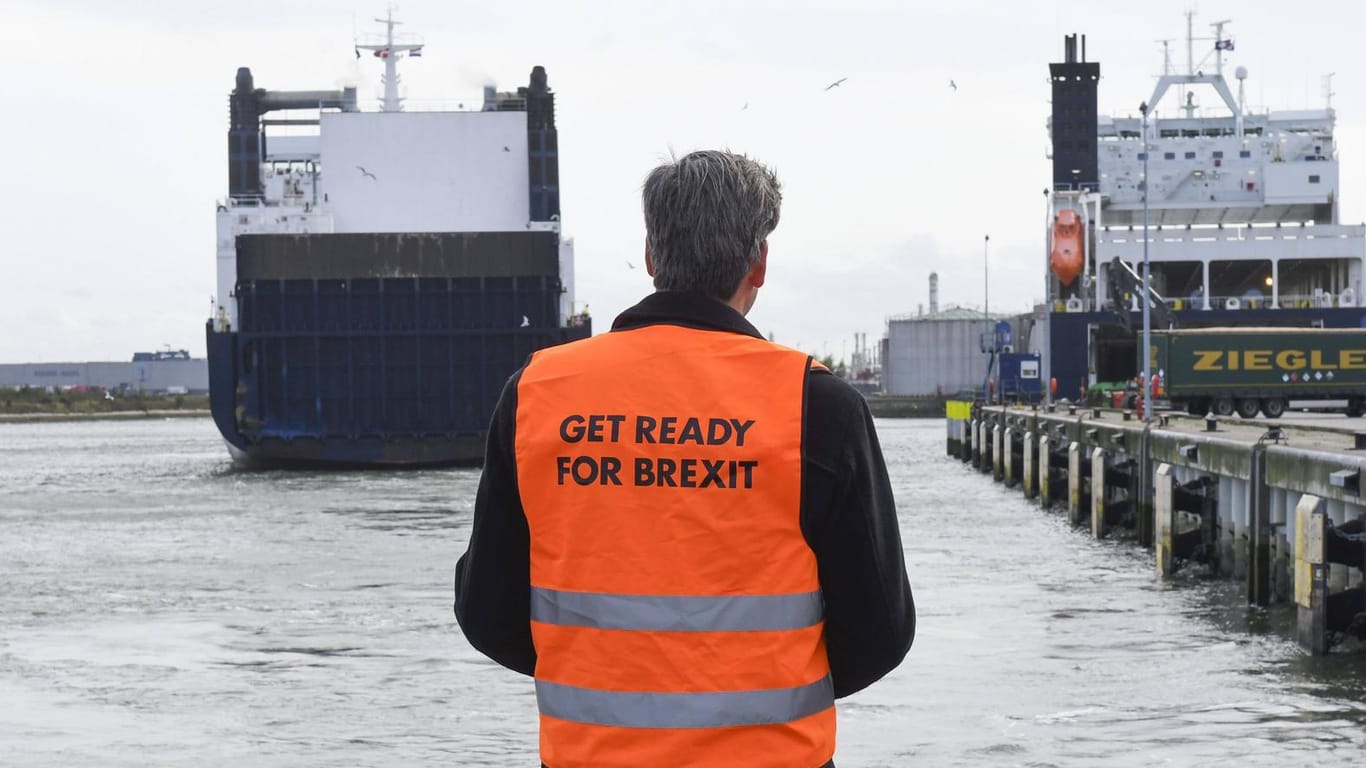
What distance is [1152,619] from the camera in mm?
16078

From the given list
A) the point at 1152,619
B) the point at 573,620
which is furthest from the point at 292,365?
the point at 573,620

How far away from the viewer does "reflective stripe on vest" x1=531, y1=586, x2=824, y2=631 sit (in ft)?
10.4

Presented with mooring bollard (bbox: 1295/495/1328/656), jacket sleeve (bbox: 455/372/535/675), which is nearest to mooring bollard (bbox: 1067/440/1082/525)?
mooring bollard (bbox: 1295/495/1328/656)

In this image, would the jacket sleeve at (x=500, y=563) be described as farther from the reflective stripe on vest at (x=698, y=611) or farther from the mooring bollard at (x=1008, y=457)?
the mooring bollard at (x=1008, y=457)

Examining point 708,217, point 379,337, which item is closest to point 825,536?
point 708,217

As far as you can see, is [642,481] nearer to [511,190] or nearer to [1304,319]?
[511,190]

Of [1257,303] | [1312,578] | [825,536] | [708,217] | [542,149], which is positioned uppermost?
[542,149]

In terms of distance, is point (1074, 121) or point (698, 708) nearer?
point (698, 708)

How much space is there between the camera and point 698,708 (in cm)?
316

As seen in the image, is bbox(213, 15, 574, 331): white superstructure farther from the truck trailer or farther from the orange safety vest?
the orange safety vest

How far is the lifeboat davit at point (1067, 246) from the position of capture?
68375 mm

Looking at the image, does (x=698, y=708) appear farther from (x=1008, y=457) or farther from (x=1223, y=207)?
(x=1223, y=207)

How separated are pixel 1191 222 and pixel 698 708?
72.5 meters

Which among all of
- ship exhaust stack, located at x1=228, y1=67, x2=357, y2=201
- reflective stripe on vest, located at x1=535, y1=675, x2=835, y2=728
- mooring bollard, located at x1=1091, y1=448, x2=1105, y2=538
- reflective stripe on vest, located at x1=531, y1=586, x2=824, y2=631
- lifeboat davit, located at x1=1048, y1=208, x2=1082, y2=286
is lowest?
mooring bollard, located at x1=1091, y1=448, x2=1105, y2=538
